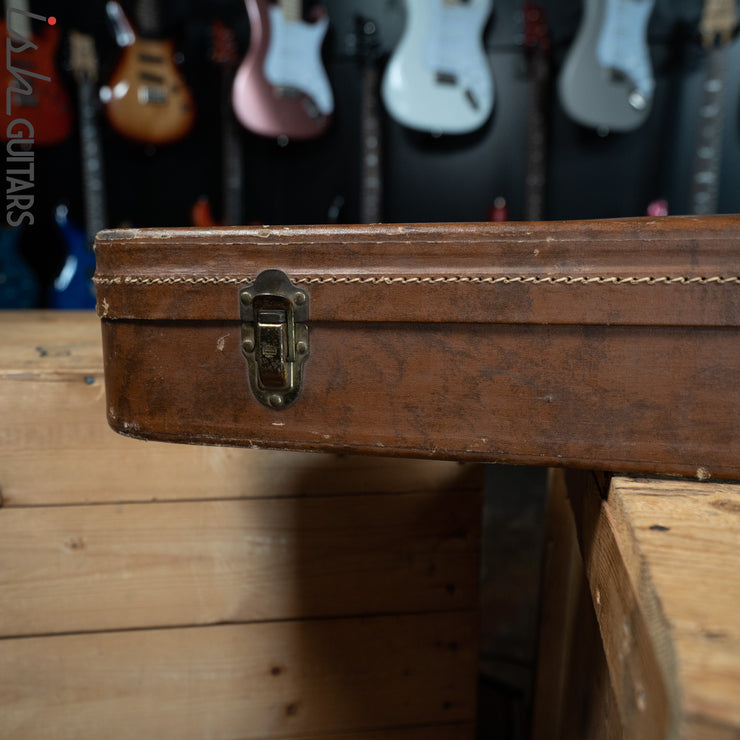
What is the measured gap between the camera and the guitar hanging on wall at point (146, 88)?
227 cm

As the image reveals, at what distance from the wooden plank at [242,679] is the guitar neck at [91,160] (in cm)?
184

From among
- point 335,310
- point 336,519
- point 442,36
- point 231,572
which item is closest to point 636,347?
point 335,310

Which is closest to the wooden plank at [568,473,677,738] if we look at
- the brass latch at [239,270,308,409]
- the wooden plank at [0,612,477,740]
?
the brass latch at [239,270,308,409]

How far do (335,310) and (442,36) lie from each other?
215cm

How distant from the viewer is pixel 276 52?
2.33 metres

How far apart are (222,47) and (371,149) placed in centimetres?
72

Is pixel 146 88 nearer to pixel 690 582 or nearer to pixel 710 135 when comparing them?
pixel 710 135

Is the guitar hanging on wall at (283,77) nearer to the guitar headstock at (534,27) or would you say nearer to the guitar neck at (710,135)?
the guitar headstock at (534,27)

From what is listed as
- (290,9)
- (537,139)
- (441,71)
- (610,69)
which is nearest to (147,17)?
(290,9)

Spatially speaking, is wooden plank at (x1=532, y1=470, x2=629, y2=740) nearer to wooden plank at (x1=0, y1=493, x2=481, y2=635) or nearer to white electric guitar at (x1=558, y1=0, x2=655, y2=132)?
wooden plank at (x1=0, y1=493, x2=481, y2=635)

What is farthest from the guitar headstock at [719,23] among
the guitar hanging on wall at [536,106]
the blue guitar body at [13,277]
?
the blue guitar body at [13,277]

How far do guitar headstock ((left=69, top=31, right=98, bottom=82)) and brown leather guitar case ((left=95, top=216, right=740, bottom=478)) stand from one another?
211cm

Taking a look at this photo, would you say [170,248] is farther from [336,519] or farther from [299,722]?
[299,722]

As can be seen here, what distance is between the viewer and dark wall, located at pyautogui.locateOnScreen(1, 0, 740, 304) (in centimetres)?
241
